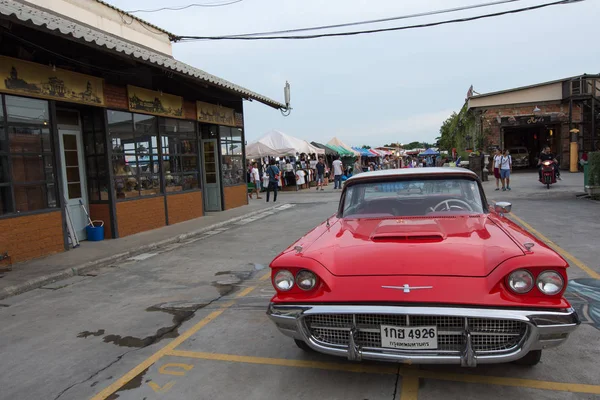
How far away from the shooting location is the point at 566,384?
290 cm

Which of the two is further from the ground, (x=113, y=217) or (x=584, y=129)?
(x=584, y=129)

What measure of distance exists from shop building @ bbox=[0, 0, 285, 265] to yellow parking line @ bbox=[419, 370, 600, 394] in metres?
6.82

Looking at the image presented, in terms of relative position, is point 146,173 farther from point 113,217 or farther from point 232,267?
point 232,267

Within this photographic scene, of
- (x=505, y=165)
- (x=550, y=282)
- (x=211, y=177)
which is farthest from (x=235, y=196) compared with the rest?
(x=550, y=282)

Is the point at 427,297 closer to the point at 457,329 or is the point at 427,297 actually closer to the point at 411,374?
the point at 457,329

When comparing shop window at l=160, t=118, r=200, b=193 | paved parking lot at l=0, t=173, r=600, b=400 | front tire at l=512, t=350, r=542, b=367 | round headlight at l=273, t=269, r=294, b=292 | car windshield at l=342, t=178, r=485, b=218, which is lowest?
Answer: paved parking lot at l=0, t=173, r=600, b=400

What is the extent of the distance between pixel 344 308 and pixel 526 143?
124 feet

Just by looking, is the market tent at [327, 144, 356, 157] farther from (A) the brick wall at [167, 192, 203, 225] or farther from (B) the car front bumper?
(B) the car front bumper

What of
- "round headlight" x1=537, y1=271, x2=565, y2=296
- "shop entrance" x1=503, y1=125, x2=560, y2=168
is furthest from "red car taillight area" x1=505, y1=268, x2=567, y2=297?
"shop entrance" x1=503, y1=125, x2=560, y2=168

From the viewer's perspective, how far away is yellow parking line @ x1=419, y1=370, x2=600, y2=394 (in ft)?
9.30

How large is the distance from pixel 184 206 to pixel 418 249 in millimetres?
10571

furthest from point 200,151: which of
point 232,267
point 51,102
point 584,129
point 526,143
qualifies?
point 526,143

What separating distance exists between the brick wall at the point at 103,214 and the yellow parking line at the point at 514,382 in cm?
857

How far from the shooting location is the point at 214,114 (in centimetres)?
1452
